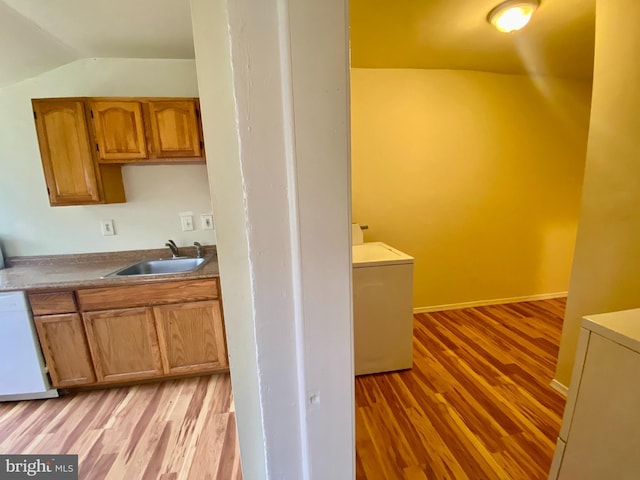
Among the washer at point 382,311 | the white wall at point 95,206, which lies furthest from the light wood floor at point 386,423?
the white wall at point 95,206

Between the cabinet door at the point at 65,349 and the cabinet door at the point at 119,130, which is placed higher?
the cabinet door at the point at 119,130

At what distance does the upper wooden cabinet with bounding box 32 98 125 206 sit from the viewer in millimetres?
1793

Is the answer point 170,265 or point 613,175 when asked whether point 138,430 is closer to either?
point 170,265

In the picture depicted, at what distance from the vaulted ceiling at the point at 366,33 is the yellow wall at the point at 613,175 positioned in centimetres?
44

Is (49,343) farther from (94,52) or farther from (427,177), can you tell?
(427,177)

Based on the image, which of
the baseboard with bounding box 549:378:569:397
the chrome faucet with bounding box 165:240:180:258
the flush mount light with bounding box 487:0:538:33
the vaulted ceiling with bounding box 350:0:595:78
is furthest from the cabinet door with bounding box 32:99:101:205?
the baseboard with bounding box 549:378:569:397

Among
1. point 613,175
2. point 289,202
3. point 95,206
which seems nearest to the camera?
point 289,202

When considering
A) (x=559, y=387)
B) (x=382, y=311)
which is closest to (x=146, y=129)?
(x=382, y=311)

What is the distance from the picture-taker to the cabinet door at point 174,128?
1.88m

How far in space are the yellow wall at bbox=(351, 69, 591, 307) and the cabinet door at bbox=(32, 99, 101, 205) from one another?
1.96 m

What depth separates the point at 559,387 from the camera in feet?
5.70

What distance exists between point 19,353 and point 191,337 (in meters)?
1.04

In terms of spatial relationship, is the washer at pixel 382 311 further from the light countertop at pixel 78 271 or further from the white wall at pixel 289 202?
the white wall at pixel 289 202

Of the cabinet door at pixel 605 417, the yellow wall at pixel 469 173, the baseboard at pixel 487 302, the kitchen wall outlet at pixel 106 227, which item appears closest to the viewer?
the cabinet door at pixel 605 417
